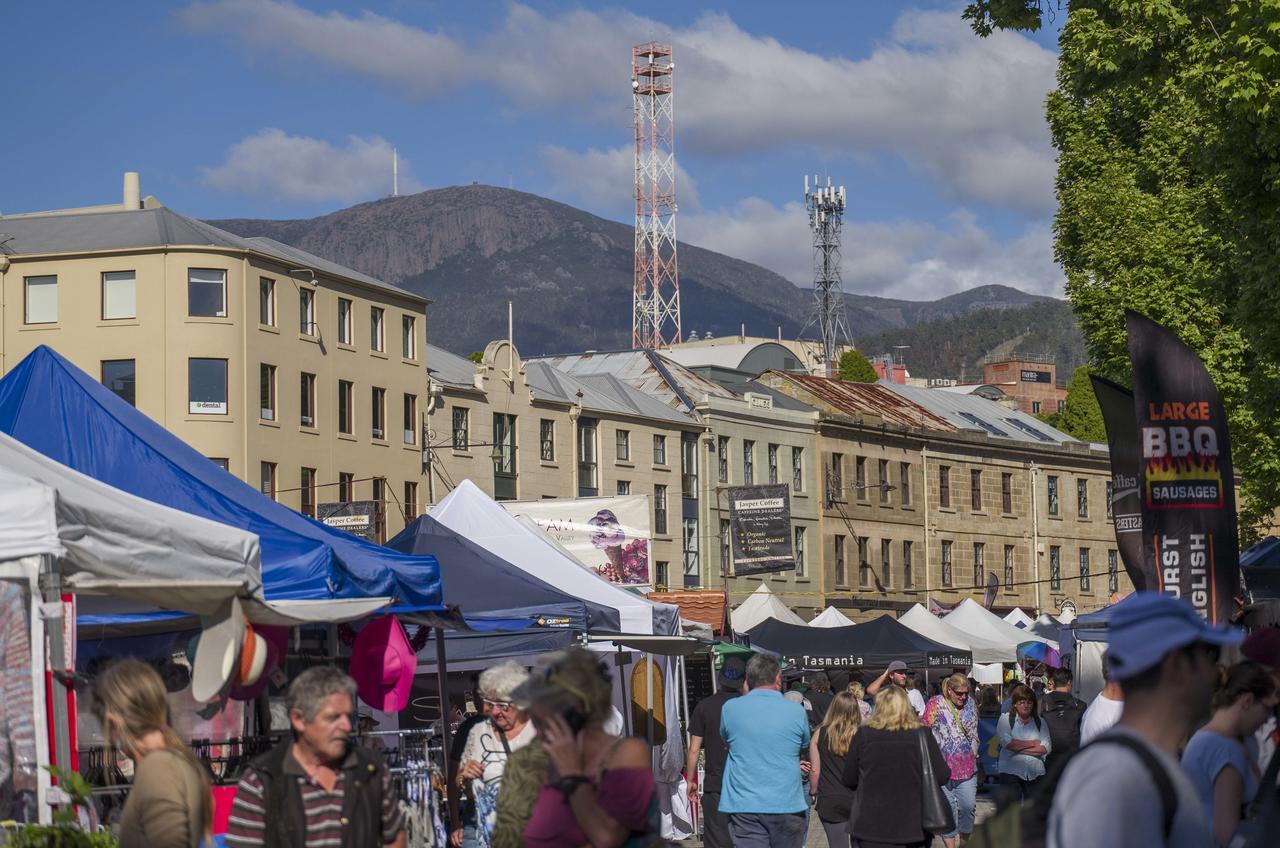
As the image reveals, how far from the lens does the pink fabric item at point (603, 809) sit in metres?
A: 6.03

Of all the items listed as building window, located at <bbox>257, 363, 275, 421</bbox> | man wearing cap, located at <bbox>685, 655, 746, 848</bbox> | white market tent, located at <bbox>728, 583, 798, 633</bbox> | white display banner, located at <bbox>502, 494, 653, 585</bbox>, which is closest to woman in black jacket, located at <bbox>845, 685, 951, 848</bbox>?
man wearing cap, located at <bbox>685, 655, 746, 848</bbox>

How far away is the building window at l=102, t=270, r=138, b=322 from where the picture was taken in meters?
57.5

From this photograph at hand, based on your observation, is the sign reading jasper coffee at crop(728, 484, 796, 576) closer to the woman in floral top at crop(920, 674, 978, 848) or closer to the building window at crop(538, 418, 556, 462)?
the building window at crop(538, 418, 556, 462)

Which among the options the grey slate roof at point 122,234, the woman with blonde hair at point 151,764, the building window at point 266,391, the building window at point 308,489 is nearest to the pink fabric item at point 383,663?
the woman with blonde hair at point 151,764

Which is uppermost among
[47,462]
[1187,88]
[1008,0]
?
[1008,0]

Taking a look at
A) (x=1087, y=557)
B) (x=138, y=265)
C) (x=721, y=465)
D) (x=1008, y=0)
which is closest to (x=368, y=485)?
(x=138, y=265)

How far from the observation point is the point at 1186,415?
13766 millimetres

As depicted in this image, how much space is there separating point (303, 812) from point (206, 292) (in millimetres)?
52418

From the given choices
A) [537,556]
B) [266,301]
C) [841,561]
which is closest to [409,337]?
[266,301]

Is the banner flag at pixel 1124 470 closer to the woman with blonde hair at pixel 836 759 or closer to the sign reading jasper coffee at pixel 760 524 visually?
the woman with blonde hair at pixel 836 759

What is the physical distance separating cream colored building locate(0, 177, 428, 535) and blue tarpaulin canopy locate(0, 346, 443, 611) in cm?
4269

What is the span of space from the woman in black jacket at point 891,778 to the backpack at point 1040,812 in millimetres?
7506

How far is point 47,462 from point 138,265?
49624mm

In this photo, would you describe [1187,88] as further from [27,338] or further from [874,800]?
[27,338]
